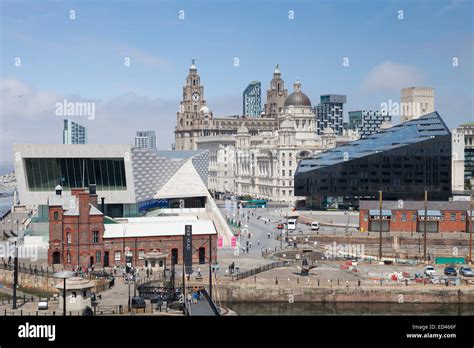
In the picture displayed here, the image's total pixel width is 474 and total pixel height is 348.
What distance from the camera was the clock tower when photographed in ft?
457

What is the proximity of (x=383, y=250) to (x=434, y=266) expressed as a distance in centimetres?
781

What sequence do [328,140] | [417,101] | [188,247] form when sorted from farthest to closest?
[417,101]
[328,140]
[188,247]

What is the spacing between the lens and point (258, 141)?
106625mm

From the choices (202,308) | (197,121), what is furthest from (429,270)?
(197,121)

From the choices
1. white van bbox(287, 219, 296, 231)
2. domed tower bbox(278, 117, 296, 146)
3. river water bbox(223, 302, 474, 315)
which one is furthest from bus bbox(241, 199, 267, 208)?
river water bbox(223, 302, 474, 315)

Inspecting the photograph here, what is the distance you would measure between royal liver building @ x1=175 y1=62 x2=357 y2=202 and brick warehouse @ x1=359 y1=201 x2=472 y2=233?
32045mm

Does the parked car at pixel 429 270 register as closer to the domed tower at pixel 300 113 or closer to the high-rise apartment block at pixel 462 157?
the high-rise apartment block at pixel 462 157

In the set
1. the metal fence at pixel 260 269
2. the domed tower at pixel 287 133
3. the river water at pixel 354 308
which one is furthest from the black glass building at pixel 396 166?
the river water at pixel 354 308

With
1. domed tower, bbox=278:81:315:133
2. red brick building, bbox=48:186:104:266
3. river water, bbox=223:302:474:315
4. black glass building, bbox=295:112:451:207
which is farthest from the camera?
domed tower, bbox=278:81:315:133

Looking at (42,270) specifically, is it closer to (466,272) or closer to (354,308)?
(354,308)

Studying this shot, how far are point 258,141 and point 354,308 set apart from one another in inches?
2858

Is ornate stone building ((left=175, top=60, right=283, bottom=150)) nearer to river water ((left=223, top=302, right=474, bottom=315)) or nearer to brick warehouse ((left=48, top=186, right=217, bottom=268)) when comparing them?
brick warehouse ((left=48, top=186, right=217, bottom=268))
